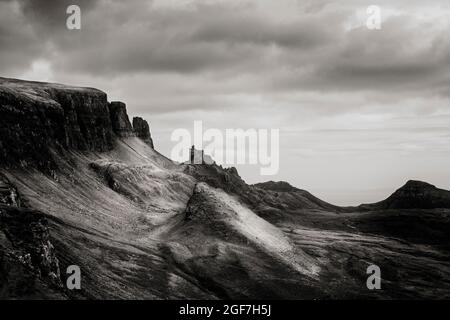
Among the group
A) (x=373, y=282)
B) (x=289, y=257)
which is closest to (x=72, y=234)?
(x=289, y=257)

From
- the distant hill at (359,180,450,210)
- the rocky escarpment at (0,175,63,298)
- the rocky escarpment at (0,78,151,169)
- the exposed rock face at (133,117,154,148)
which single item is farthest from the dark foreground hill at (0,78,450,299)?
the exposed rock face at (133,117,154,148)

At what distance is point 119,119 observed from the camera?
124 m

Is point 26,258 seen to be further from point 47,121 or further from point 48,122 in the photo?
point 48,122

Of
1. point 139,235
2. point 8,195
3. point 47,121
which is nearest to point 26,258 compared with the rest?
point 8,195

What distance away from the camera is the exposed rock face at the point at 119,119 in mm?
122988

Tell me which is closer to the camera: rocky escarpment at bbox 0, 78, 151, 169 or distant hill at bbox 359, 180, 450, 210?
rocky escarpment at bbox 0, 78, 151, 169

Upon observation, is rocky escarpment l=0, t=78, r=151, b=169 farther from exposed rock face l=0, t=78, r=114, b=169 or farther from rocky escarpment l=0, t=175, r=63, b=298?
rocky escarpment l=0, t=175, r=63, b=298

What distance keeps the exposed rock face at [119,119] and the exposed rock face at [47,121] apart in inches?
355

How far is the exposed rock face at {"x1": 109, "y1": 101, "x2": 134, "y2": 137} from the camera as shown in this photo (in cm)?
12299

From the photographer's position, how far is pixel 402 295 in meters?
66.7

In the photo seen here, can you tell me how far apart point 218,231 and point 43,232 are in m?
31.9

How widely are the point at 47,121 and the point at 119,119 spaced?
45.7 metres

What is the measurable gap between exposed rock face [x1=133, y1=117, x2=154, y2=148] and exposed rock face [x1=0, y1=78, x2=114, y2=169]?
2662cm
